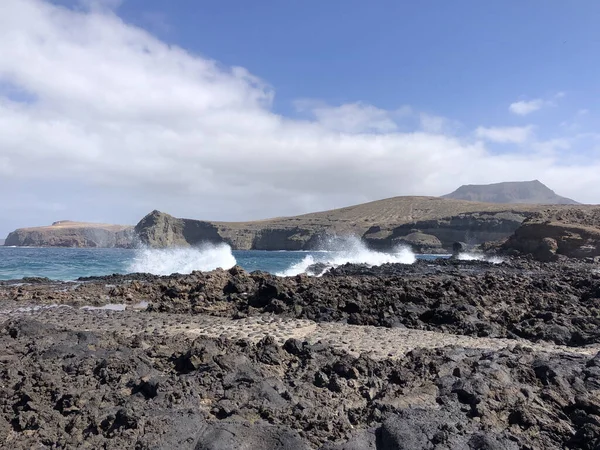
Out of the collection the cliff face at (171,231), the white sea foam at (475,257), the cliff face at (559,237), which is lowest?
the white sea foam at (475,257)

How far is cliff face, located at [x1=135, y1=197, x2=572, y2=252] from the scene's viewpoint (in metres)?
91.3

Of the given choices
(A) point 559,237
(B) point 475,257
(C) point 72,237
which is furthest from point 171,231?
(A) point 559,237

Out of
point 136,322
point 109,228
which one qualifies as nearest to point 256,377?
point 136,322

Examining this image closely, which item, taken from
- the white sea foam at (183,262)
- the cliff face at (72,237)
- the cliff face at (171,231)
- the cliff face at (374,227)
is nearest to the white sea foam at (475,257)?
the white sea foam at (183,262)

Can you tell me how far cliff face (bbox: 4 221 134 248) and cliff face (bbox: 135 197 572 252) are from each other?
40.7m

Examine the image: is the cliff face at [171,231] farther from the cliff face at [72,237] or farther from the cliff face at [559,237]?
the cliff face at [559,237]

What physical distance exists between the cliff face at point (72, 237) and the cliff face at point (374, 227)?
4073 cm

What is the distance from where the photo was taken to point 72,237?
506 feet

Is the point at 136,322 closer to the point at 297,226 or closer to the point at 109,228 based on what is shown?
the point at 297,226

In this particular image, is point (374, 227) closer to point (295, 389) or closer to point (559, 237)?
point (559, 237)

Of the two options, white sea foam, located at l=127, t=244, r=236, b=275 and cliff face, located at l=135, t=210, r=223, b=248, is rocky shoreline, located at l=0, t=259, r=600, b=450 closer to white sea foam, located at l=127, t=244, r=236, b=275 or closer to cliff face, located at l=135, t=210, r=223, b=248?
white sea foam, located at l=127, t=244, r=236, b=275

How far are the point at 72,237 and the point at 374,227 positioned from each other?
10132 cm

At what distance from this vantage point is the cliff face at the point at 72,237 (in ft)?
503

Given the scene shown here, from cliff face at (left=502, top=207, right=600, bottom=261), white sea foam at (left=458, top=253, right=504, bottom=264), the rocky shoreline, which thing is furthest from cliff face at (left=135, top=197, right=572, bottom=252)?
the rocky shoreline
